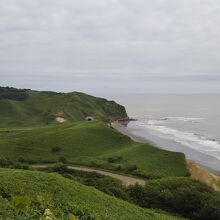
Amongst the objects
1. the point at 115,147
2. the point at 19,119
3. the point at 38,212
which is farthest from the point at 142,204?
the point at 19,119

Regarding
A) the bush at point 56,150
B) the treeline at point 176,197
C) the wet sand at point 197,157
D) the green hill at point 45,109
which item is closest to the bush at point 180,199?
the treeline at point 176,197

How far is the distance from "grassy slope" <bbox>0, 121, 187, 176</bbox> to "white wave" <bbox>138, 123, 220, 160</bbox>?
87.2 feet

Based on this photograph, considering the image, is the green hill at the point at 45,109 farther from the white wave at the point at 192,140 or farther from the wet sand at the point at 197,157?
the wet sand at the point at 197,157

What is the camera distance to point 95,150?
81750 mm

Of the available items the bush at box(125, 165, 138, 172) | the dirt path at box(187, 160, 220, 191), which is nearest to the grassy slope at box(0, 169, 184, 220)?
the bush at box(125, 165, 138, 172)

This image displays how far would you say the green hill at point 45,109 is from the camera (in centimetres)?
15012

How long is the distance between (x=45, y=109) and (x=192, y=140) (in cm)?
7009

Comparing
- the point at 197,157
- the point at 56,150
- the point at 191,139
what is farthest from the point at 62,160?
the point at 191,139

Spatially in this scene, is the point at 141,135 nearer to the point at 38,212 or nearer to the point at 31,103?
the point at 31,103

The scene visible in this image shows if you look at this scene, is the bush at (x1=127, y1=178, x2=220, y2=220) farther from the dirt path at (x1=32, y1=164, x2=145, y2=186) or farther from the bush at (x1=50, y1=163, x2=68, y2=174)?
the bush at (x1=50, y1=163, x2=68, y2=174)

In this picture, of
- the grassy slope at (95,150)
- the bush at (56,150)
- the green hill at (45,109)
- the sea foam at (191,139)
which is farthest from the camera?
the green hill at (45,109)

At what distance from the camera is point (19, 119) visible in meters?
150

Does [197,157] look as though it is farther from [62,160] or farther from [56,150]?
[62,160]

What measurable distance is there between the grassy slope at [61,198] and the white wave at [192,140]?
64.3 meters
